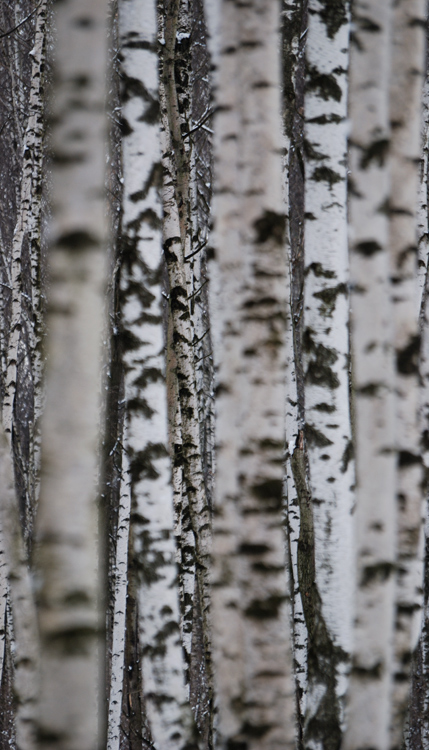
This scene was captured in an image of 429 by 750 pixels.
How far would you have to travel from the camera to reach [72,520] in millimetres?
1577

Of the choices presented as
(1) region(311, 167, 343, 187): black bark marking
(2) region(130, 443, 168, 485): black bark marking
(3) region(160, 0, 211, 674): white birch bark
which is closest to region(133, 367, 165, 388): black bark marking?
(2) region(130, 443, 168, 485): black bark marking

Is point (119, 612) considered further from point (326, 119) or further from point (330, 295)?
point (326, 119)

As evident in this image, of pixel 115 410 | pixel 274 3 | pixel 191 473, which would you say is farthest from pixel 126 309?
pixel 115 410

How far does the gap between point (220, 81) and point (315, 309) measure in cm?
108

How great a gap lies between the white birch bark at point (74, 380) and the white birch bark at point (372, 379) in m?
1.15

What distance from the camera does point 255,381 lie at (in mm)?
2328

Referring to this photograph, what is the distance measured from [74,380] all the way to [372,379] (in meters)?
1.31

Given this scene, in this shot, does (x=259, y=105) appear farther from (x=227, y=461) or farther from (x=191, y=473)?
(x=191, y=473)

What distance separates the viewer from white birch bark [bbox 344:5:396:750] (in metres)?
2.32

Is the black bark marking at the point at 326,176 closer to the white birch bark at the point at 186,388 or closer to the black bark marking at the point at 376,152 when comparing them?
the black bark marking at the point at 376,152

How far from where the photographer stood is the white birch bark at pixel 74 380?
5.11 ft

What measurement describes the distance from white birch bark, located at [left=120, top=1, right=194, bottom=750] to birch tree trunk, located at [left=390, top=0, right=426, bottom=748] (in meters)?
1.00

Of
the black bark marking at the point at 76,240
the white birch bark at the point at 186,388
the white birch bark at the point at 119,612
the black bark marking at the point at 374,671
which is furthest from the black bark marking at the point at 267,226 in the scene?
the white birch bark at the point at 119,612

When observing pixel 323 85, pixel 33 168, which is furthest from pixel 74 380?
pixel 33 168
